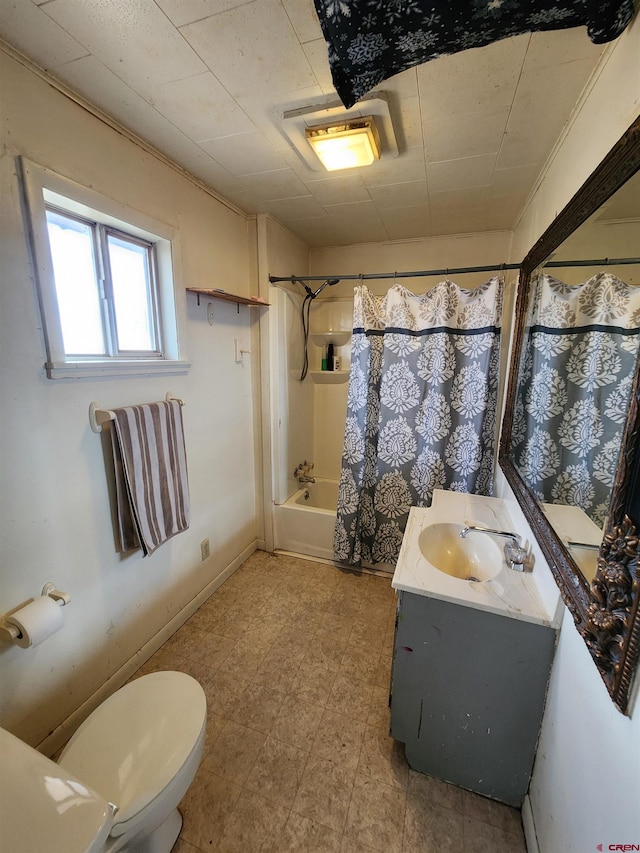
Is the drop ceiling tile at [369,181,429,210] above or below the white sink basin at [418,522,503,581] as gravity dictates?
above

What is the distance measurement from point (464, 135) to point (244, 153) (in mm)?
958

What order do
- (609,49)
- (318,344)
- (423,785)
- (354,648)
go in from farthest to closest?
1. (318,344)
2. (354,648)
3. (423,785)
4. (609,49)

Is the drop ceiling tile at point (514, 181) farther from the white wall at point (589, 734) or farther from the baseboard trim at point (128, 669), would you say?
the baseboard trim at point (128, 669)

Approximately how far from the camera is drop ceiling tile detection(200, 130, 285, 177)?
4.59 ft

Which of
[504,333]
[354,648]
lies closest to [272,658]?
[354,648]

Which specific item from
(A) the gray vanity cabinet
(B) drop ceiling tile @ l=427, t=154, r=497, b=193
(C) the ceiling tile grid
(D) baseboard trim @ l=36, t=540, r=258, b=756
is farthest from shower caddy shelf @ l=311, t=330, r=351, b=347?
(A) the gray vanity cabinet

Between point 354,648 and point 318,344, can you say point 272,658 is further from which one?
point 318,344

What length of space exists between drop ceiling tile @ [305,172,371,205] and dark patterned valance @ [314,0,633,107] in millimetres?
950

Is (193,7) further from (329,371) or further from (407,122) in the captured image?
(329,371)

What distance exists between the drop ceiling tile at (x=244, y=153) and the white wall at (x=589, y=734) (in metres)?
1.19

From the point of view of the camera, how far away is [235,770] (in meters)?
1.23

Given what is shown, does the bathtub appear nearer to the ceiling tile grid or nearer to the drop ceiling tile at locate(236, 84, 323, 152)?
the ceiling tile grid

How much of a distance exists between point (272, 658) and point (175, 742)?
76cm

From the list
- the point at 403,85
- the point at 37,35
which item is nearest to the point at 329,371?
the point at 403,85
